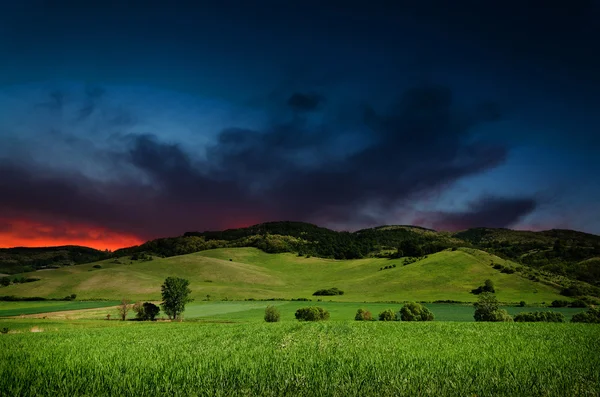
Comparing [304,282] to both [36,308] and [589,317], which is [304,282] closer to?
[36,308]

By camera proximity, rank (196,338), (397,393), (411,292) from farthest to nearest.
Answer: (411,292) → (196,338) → (397,393)

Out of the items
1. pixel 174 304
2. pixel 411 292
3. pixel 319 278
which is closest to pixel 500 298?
pixel 411 292

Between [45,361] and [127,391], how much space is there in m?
9.88

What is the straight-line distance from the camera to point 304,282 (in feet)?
618

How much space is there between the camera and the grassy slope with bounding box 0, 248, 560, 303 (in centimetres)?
13662

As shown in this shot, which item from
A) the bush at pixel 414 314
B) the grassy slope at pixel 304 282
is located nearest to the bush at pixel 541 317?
the bush at pixel 414 314

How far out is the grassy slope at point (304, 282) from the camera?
13662 cm

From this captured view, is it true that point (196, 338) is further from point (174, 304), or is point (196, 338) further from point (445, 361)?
point (174, 304)

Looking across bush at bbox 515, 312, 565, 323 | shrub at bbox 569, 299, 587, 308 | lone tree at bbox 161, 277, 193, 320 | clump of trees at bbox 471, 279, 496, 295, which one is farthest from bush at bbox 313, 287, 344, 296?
bush at bbox 515, 312, 565, 323

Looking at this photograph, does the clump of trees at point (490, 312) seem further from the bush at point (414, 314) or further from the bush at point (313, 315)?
the bush at point (313, 315)

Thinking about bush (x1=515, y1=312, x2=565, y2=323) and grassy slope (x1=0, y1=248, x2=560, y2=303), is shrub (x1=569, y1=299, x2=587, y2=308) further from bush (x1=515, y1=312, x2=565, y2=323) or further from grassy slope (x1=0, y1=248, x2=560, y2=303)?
bush (x1=515, y1=312, x2=565, y2=323)

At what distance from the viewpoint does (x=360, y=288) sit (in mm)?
160125

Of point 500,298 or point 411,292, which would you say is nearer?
point 500,298

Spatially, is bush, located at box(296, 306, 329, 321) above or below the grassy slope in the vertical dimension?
below
